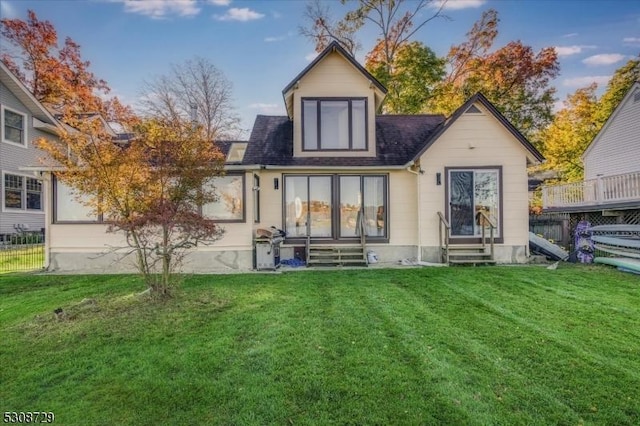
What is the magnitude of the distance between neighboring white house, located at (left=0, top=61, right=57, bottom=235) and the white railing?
24.9 m

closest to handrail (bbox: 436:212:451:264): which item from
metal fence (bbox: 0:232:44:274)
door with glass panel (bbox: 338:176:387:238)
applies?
door with glass panel (bbox: 338:176:387:238)

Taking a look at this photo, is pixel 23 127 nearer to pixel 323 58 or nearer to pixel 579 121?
pixel 323 58

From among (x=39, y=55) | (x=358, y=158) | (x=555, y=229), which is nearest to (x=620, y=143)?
(x=555, y=229)

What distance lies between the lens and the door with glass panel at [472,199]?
10.7 metres

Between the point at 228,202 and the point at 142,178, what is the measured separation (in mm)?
3809

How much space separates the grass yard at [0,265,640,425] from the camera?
296cm

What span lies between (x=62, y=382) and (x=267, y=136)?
10.2m

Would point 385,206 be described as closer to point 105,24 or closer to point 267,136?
point 267,136

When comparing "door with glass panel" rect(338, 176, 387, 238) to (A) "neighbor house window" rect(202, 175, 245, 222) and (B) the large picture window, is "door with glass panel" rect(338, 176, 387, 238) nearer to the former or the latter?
(B) the large picture window

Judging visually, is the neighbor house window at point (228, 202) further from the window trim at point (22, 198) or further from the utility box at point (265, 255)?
the window trim at point (22, 198)

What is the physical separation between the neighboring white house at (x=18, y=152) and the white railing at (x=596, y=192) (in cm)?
2491

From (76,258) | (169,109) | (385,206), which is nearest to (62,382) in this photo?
(76,258)

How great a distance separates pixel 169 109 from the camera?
79.0 ft

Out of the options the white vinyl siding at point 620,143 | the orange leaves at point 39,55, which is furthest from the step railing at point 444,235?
the orange leaves at point 39,55
